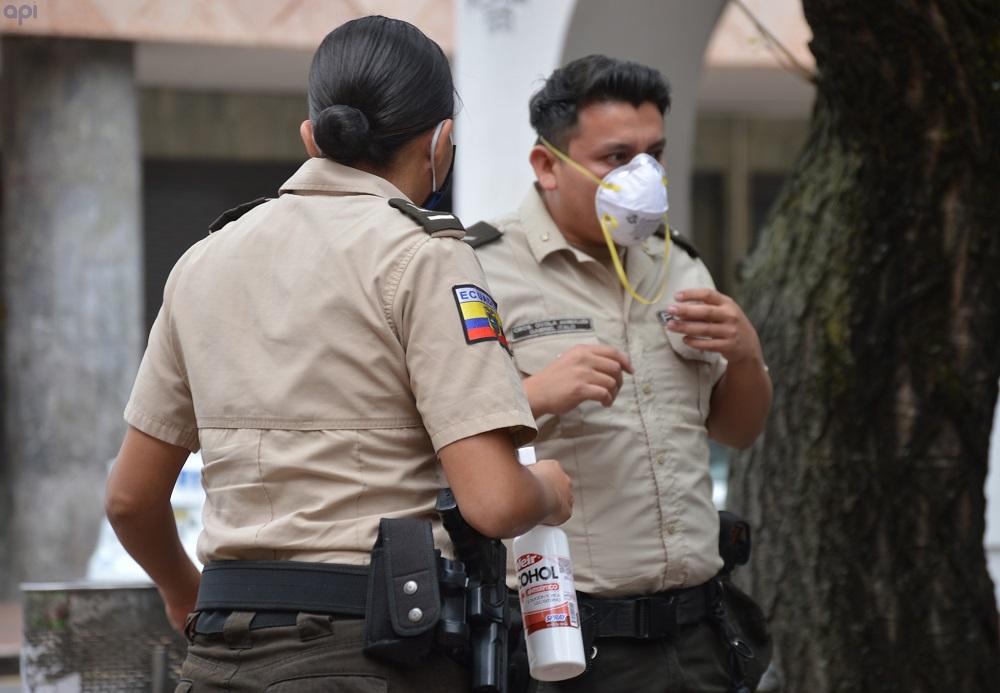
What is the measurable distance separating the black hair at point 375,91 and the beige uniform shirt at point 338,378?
95mm

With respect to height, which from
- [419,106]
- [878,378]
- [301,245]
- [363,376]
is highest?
[419,106]

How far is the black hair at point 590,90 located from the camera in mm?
2939

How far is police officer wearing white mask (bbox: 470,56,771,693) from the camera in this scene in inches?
107

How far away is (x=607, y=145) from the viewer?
2.95 m

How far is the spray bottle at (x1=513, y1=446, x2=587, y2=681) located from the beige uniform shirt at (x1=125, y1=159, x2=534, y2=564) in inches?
10.1

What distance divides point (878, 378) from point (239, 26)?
20.4ft

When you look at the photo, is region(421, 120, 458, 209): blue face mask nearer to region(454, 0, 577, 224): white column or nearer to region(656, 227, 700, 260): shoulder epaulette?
region(656, 227, 700, 260): shoulder epaulette

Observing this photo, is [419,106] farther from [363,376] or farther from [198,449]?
[198,449]

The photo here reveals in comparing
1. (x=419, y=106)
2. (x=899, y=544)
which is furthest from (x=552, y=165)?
(x=899, y=544)

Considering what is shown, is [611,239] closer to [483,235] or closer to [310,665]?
[483,235]

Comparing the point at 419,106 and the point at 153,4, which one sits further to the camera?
the point at 153,4

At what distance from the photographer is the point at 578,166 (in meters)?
2.97

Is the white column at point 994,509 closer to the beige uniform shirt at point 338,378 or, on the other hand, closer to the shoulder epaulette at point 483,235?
the shoulder epaulette at point 483,235

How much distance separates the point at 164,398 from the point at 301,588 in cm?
41
